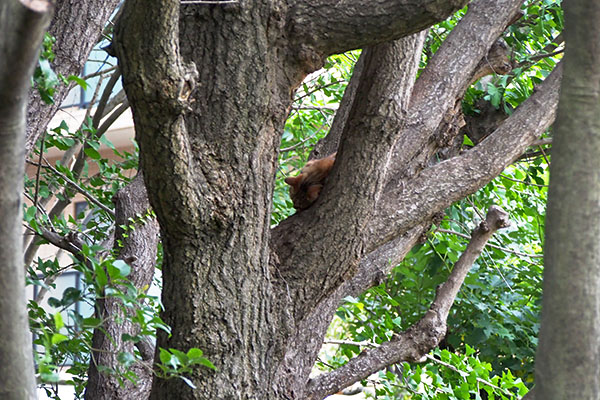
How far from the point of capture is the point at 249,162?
241 centimetres

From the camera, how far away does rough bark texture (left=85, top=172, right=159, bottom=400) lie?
3756mm

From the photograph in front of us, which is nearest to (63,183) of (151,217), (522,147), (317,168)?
(151,217)

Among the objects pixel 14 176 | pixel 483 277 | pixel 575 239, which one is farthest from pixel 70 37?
pixel 483 277

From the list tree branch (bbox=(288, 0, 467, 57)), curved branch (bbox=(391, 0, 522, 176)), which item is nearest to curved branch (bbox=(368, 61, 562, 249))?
curved branch (bbox=(391, 0, 522, 176))

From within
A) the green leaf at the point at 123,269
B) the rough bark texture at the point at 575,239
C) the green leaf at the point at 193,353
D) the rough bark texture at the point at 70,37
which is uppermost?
the rough bark texture at the point at 70,37

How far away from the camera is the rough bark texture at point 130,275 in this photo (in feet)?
12.3

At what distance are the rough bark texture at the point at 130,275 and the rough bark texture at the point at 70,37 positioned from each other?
0.92 m

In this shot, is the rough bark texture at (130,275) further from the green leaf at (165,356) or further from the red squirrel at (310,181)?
the green leaf at (165,356)

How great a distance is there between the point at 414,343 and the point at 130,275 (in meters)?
1.61

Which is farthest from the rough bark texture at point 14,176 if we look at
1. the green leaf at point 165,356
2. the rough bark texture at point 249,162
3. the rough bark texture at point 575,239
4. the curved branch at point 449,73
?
the curved branch at point 449,73

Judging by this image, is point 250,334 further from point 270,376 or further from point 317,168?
point 317,168

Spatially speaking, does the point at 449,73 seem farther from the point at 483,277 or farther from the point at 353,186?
the point at 483,277

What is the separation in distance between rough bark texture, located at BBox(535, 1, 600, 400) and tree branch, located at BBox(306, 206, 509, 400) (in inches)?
82.2

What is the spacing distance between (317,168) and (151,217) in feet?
3.59
